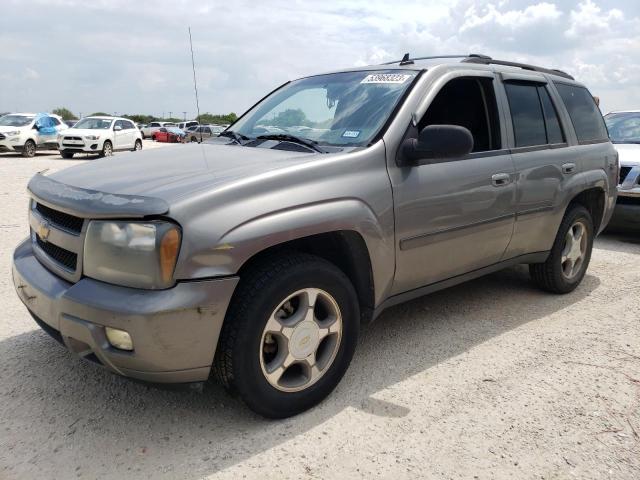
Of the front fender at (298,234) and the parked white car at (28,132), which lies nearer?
the front fender at (298,234)

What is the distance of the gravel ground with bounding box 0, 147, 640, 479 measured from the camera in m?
2.36

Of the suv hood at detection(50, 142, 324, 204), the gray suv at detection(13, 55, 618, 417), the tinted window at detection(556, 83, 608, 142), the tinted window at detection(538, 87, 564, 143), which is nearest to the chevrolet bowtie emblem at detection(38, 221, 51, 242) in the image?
the gray suv at detection(13, 55, 618, 417)

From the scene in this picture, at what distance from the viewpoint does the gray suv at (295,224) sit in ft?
7.45

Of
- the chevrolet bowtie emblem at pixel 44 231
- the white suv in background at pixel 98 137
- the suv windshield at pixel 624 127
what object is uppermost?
the suv windshield at pixel 624 127

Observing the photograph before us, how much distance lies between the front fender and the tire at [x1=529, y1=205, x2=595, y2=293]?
6.68 ft

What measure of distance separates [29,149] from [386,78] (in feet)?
63.2

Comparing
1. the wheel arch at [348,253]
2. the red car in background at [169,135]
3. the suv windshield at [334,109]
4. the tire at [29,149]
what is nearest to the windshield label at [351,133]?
the suv windshield at [334,109]

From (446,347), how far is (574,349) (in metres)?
0.82

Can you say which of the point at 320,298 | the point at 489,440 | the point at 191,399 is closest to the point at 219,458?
the point at 191,399

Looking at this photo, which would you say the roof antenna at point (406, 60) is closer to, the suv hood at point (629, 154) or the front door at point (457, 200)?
the front door at point (457, 200)

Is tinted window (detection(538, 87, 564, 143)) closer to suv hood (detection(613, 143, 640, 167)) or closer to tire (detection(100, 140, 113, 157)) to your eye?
suv hood (detection(613, 143, 640, 167))

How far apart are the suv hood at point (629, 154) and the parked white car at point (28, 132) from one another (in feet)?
61.0

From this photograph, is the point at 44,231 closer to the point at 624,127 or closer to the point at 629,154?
the point at 629,154

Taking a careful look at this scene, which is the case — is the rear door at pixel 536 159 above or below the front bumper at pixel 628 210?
above
